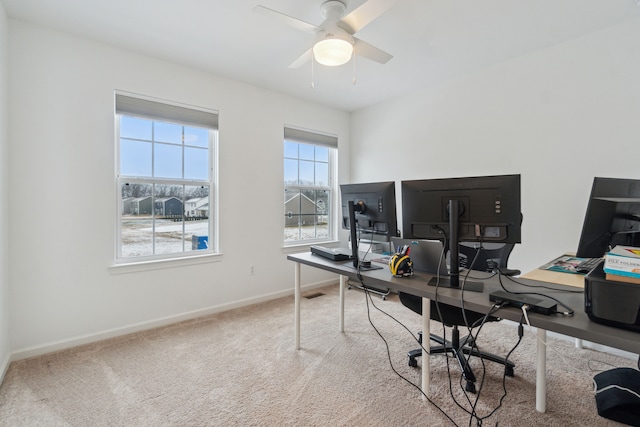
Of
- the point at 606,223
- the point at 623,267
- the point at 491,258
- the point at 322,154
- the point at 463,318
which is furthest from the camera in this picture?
the point at 322,154

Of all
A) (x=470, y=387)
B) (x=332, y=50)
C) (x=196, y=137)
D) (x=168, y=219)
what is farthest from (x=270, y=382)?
(x=196, y=137)

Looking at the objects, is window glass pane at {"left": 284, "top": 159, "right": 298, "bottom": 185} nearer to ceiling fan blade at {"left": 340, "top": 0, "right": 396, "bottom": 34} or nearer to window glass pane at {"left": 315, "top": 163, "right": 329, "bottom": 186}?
window glass pane at {"left": 315, "top": 163, "right": 329, "bottom": 186}

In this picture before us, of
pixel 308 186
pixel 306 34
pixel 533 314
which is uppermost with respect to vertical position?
pixel 306 34

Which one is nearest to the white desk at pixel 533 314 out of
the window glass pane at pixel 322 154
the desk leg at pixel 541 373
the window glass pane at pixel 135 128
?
the desk leg at pixel 541 373

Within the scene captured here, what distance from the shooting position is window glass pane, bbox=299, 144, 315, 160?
13.8 feet

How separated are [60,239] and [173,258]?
919mm

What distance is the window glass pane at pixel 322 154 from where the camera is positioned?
14.5 ft

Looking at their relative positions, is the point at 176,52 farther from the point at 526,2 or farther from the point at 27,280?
the point at 526,2

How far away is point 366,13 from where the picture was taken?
6.07ft

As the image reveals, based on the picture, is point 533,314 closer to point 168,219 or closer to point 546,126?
point 546,126

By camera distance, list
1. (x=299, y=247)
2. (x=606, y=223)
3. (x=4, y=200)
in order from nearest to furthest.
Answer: (x=606, y=223), (x=4, y=200), (x=299, y=247)

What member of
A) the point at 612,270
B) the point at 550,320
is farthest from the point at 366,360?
the point at 612,270

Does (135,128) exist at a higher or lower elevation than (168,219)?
higher

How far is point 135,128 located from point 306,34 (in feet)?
6.10
